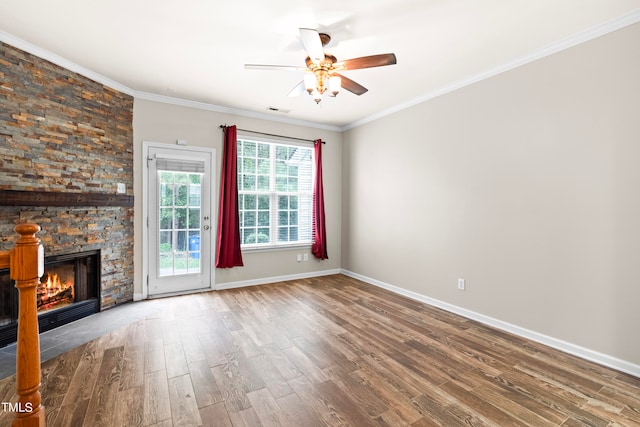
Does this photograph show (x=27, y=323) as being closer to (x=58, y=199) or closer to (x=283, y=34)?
(x=58, y=199)

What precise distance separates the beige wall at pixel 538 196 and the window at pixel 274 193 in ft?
5.63

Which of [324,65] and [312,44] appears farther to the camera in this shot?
[324,65]

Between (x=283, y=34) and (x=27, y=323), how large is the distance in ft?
8.56

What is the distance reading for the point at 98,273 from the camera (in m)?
3.52

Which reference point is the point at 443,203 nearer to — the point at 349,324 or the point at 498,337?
the point at 498,337

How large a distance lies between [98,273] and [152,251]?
0.65 metres

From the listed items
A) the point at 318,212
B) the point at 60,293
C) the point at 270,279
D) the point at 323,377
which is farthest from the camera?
the point at 318,212

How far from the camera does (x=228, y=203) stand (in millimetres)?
4418

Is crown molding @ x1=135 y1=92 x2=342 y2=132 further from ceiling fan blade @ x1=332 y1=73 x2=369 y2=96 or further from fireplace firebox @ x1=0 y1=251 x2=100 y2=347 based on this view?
ceiling fan blade @ x1=332 y1=73 x2=369 y2=96

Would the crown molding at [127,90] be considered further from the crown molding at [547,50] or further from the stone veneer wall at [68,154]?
the crown molding at [547,50]

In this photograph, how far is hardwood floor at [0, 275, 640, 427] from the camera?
181 centimetres

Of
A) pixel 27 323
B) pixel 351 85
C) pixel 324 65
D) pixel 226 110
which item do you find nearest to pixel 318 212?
pixel 226 110

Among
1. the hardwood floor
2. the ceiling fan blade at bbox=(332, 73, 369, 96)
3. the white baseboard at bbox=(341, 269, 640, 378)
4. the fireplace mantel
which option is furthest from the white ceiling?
the hardwood floor

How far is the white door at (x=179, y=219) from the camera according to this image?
13.2ft
